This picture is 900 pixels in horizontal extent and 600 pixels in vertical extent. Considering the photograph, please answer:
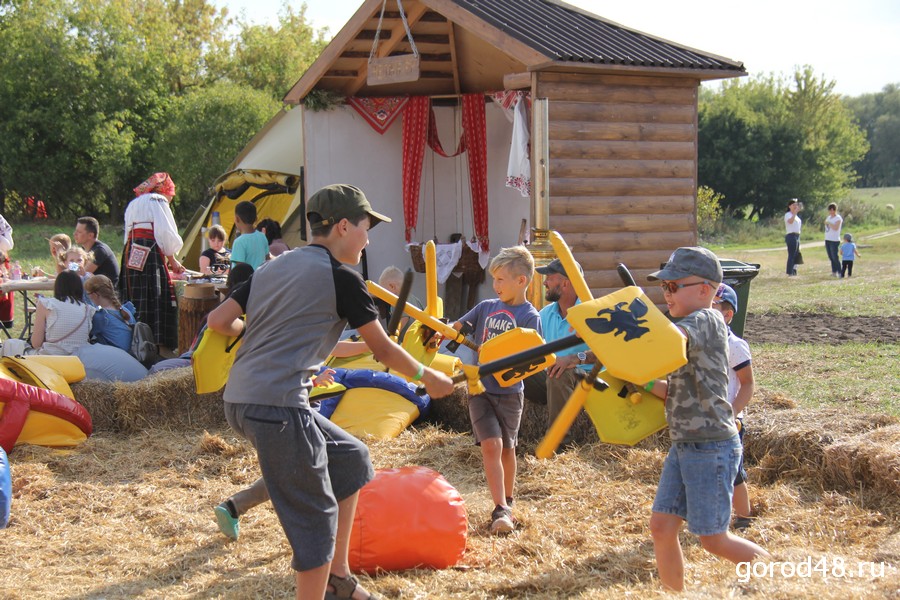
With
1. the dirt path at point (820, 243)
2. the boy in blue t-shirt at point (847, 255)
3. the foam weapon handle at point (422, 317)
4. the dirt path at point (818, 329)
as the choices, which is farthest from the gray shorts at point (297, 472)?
the dirt path at point (820, 243)

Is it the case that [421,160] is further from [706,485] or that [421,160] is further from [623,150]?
[706,485]

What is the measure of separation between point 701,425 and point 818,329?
26.1 feet

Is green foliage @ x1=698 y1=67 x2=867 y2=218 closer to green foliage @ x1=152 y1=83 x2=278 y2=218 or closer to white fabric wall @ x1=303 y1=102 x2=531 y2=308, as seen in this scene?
green foliage @ x1=152 y1=83 x2=278 y2=218

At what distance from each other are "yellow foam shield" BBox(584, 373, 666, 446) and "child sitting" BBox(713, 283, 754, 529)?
0.49 meters

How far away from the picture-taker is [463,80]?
10414mm

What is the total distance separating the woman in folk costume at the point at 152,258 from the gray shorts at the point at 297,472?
594 cm

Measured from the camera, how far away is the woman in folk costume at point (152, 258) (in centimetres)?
882

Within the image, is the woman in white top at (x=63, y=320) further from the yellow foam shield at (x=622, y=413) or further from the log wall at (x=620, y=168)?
the yellow foam shield at (x=622, y=413)

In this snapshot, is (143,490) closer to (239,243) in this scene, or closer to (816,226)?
(239,243)

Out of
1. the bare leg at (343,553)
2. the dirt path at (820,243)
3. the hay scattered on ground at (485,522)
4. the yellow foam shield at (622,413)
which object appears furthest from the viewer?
the dirt path at (820,243)

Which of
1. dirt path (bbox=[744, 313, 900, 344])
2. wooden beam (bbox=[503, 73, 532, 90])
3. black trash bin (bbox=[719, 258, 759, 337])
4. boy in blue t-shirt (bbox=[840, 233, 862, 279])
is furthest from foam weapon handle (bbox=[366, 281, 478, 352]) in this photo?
boy in blue t-shirt (bbox=[840, 233, 862, 279])

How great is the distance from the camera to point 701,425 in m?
3.41

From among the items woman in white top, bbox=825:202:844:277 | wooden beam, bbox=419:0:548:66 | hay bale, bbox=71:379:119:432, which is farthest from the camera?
woman in white top, bbox=825:202:844:277

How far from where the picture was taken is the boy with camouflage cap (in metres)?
3.40
